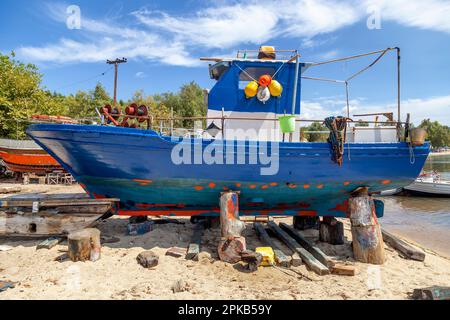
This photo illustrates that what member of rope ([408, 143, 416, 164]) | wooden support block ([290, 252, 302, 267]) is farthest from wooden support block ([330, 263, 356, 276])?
rope ([408, 143, 416, 164])

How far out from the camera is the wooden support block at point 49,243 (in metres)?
5.77

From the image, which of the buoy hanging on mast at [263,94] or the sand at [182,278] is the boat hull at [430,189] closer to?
the sand at [182,278]

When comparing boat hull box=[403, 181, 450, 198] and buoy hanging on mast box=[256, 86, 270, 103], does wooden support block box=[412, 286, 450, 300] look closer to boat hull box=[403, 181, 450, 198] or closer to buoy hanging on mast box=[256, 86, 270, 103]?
buoy hanging on mast box=[256, 86, 270, 103]

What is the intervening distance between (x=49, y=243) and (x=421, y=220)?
50.5 ft

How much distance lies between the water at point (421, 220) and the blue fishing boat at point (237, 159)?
4.65 meters

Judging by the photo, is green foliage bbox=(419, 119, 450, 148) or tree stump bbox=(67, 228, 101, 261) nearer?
tree stump bbox=(67, 228, 101, 261)

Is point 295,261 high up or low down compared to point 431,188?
up

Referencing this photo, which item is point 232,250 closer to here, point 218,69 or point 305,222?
point 305,222

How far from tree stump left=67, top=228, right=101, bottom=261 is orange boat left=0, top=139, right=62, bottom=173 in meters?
16.4

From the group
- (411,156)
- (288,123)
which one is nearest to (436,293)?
(411,156)

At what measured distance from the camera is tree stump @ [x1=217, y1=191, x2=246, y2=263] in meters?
5.50

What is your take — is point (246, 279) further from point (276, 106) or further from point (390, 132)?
point (390, 132)

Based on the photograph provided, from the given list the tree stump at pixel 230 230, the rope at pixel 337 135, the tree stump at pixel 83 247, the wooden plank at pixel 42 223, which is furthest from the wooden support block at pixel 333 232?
the wooden plank at pixel 42 223

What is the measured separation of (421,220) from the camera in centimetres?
1344
